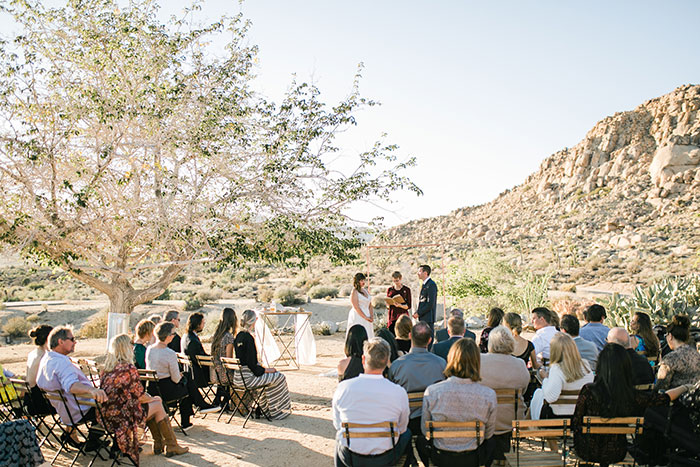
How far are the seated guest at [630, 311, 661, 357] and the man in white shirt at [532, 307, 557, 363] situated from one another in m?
0.85

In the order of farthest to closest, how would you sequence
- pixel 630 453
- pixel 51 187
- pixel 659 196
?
pixel 659 196 < pixel 51 187 < pixel 630 453

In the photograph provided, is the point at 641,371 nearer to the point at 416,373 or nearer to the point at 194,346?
the point at 416,373

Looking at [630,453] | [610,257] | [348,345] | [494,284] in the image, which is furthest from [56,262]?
[610,257]

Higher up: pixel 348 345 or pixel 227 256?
pixel 227 256

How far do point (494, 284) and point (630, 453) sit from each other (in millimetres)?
14776

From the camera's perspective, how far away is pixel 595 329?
20.7 feet

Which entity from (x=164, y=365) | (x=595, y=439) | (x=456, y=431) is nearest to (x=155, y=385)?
(x=164, y=365)

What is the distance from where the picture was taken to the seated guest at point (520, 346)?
18.9ft

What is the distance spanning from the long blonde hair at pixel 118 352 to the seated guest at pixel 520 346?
12.5 ft

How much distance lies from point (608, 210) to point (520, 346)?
180 ft

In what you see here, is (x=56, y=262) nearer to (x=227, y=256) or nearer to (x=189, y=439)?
(x=227, y=256)

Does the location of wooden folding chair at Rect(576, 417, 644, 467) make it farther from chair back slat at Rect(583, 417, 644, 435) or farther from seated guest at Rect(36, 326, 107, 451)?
seated guest at Rect(36, 326, 107, 451)

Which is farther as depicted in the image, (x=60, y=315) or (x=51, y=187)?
(x=60, y=315)

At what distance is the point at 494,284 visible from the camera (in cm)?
1895
